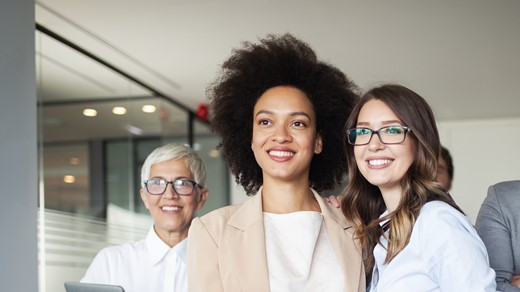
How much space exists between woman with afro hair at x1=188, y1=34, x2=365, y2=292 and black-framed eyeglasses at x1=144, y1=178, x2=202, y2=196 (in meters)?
0.33

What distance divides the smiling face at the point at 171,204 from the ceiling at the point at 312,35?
84.8 inches

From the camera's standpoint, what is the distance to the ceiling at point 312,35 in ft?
18.8

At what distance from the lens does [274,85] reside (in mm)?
3141

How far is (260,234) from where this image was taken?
286cm

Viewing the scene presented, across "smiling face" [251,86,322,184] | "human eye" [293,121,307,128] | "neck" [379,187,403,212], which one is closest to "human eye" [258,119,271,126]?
"smiling face" [251,86,322,184]

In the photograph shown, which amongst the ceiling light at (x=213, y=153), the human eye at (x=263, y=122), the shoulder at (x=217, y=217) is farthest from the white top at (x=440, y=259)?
the ceiling light at (x=213, y=153)

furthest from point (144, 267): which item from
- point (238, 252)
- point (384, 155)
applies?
point (384, 155)

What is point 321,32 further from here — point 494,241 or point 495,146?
point 495,146

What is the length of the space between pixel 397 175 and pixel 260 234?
0.59 metres

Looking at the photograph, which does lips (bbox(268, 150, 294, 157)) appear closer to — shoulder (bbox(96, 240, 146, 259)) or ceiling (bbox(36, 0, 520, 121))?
shoulder (bbox(96, 240, 146, 259))

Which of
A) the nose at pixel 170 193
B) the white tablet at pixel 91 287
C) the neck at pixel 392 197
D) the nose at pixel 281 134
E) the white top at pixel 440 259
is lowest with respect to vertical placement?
the white tablet at pixel 91 287

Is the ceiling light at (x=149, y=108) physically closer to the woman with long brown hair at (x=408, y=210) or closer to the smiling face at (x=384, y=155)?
the woman with long brown hair at (x=408, y=210)

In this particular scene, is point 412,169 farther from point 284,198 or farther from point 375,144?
point 284,198

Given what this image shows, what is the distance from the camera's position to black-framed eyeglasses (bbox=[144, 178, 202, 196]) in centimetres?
363
